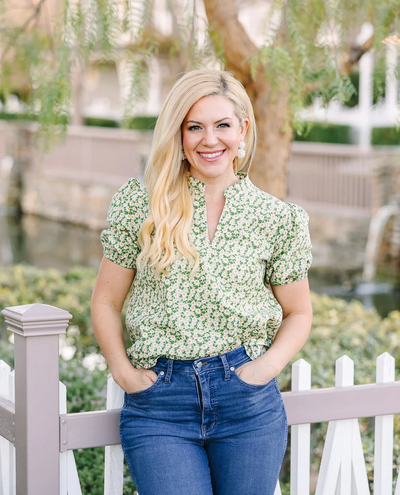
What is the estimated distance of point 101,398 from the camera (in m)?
3.82

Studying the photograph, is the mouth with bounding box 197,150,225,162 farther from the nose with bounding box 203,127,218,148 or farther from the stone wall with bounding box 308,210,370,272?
the stone wall with bounding box 308,210,370,272

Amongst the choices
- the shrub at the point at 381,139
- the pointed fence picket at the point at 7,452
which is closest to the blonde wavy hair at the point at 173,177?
the pointed fence picket at the point at 7,452

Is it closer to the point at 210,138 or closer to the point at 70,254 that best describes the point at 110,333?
the point at 210,138

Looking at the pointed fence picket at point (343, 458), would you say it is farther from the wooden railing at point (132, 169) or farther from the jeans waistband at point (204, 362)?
the wooden railing at point (132, 169)

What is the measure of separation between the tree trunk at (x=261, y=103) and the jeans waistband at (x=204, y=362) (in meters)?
1.90

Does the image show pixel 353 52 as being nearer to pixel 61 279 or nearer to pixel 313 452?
pixel 313 452

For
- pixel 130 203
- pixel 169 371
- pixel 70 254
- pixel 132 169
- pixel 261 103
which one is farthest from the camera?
pixel 132 169

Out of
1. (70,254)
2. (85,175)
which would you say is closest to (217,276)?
(70,254)

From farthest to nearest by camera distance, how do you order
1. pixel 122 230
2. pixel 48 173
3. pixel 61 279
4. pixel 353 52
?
pixel 48 173 < pixel 61 279 < pixel 353 52 < pixel 122 230

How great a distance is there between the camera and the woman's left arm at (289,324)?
2459mm

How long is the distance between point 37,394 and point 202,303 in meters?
0.56

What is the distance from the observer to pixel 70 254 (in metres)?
14.9

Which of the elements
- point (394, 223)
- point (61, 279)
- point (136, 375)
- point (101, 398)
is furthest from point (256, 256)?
point (394, 223)

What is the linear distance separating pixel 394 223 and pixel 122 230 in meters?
10.8
